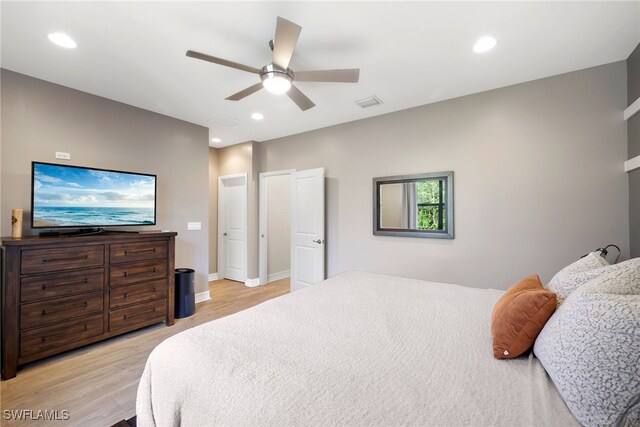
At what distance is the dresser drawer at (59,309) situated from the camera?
7.50ft

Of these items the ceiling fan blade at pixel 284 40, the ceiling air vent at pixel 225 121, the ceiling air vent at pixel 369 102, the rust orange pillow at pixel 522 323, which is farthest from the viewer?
the ceiling air vent at pixel 225 121

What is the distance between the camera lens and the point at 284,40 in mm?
1766

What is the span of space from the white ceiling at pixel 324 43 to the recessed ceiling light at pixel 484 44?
0.04 metres

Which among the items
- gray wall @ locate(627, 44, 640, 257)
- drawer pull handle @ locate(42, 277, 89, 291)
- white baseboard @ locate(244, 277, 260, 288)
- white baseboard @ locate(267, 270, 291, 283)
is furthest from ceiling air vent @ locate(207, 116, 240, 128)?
gray wall @ locate(627, 44, 640, 257)

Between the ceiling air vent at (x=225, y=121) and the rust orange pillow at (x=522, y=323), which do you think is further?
the ceiling air vent at (x=225, y=121)

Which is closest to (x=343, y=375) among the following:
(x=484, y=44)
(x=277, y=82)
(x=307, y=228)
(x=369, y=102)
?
(x=277, y=82)

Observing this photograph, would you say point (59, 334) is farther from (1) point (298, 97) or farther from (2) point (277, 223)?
(2) point (277, 223)

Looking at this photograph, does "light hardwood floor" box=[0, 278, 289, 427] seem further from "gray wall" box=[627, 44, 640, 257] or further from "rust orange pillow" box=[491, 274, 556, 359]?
"gray wall" box=[627, 44, 640, 257]

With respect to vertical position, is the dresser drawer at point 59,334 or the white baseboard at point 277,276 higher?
the dresser drawer at point 59,334

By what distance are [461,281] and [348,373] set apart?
2618 mm

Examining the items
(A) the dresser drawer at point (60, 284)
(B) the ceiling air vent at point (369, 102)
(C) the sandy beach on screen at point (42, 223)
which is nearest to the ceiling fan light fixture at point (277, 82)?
(B) the ceiling air vent at point (369, 102)

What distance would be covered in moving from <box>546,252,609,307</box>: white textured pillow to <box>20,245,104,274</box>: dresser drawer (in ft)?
11.9

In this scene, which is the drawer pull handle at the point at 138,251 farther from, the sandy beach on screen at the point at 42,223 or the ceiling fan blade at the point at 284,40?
the ceiling fan blade at the point at 284,40

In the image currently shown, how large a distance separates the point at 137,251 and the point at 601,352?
360 centimetres
